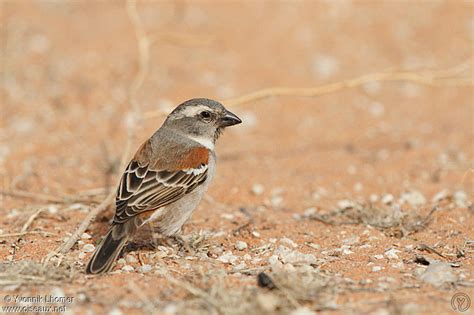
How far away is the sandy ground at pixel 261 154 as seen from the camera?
14.4ft

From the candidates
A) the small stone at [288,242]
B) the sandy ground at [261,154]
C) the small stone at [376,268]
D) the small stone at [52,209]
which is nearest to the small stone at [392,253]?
the sandy ground at [261,154]

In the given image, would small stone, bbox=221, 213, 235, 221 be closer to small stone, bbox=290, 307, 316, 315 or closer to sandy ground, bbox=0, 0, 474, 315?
sandy ground, bbox=0, 0, 474, 315

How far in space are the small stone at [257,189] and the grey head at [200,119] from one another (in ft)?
4.42

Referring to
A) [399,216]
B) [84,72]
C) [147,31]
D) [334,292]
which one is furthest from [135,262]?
[147,31]

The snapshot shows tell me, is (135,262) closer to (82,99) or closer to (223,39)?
(82,99)

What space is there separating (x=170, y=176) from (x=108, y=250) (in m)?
0.97

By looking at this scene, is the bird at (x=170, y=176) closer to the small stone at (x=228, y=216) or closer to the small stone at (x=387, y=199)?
the small stone at (x=228, y=216)

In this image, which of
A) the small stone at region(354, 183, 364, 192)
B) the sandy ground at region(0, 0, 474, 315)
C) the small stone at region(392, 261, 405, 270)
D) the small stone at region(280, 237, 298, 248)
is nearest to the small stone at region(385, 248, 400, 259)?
the sandy ground at region(0, 0, 474, 315)

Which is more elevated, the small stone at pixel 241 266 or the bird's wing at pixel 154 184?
the bird's wing at pixel 154 184

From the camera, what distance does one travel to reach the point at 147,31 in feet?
35.4

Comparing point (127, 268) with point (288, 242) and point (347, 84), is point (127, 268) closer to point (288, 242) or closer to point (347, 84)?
point (288, 242)

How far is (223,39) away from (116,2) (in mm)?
2470

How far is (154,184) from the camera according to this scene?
5477 millimetres

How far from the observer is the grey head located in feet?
20.2
